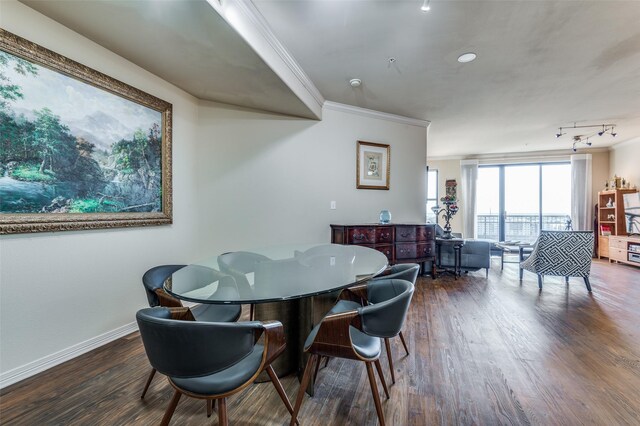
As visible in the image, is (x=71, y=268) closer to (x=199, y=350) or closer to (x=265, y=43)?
(x=199, y=350)

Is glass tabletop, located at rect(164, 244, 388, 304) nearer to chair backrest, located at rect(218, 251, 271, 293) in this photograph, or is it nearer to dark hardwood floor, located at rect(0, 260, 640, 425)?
chair backrest, located at rect(218, 251, 271, 293)

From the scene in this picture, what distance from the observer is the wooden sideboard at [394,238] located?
3354mm

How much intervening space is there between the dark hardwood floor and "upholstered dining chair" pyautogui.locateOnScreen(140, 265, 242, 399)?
11.6 inches

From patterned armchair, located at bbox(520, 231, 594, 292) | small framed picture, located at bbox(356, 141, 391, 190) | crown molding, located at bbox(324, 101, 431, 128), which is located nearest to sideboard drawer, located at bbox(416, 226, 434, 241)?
small framed picture, located at bbox(356, 141, 391, 190)

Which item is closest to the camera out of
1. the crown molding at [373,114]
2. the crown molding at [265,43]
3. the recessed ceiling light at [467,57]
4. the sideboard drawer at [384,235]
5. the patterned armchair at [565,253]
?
the crown molding at [265,43]

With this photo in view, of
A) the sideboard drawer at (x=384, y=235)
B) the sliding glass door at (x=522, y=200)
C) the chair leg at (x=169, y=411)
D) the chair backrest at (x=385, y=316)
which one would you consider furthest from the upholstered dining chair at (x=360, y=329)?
the sliding glass door at (x=522, y=200)

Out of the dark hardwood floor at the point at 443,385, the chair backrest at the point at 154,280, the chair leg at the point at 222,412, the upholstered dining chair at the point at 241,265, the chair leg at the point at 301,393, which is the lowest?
the dark hardwood floor at the point at 443,385

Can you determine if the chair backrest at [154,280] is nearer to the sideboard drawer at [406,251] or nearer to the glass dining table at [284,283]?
the glass dining table at [284,283]

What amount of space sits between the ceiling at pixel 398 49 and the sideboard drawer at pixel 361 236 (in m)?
1.64

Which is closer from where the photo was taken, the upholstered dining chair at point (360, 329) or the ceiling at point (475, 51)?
the upholstered dining chair at point (360, 329)

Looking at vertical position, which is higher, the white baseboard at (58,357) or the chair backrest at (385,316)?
the chair backrest at (385,316)

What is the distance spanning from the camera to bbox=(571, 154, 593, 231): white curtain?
6.07 metres

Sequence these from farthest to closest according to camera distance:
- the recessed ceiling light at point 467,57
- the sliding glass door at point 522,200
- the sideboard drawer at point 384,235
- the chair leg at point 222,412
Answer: the sliding glass door at point 522,200 < the sideboard drawer at point 384,235 < the recessed ceiling light at point 467,57 < the chair leg at point 222,412

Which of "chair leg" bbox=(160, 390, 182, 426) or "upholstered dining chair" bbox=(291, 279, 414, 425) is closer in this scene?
"chair leg" bbox=(160, 390, 182, 426)
